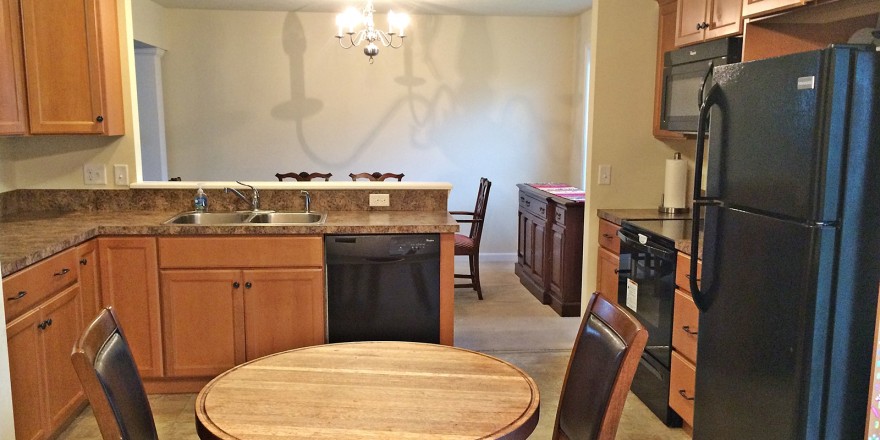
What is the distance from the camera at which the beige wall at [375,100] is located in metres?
6.01

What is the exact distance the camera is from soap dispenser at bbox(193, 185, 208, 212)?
11.5 ft

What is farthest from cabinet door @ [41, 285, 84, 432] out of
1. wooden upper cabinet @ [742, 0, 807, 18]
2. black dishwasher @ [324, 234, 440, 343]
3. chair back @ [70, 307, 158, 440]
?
wooden upper cabinet @ [742, 0, 807, 18]

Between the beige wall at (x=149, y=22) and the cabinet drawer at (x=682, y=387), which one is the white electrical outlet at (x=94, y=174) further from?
the cabinet drawer at (x=682, y=387)

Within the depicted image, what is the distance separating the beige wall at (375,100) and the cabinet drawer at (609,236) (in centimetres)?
250

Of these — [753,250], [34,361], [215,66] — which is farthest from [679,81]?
[215,66]

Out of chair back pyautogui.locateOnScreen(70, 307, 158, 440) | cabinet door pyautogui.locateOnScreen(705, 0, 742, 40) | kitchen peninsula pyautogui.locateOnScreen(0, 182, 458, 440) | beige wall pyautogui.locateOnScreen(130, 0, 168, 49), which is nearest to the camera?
chair back pyautogui.locateOnScreen(70, 307, 158, 440)

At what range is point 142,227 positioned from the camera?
3.06m

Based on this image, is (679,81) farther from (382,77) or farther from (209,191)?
(382,77)

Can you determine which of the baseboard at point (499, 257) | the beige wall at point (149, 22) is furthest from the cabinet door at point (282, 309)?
the baseboard at point (499, 257)

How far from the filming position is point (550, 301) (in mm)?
4879

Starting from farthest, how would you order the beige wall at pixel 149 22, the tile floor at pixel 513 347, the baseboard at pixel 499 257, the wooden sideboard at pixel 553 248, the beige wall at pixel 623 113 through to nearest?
the baseboard at pixel 499 257 < the beige wall at pixel 149 22 < the wooden sideboard at pixel 553 248 < the beige wall at pixel 623 113 < the tile floor at pixel 513 347

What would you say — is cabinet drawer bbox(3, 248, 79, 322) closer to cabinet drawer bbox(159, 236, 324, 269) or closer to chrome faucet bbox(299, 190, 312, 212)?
cabinet drawer bbox(159, 236, 324, 269)

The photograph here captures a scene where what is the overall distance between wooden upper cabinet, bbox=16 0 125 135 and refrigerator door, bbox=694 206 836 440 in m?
2.86

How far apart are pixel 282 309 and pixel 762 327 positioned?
205cm
